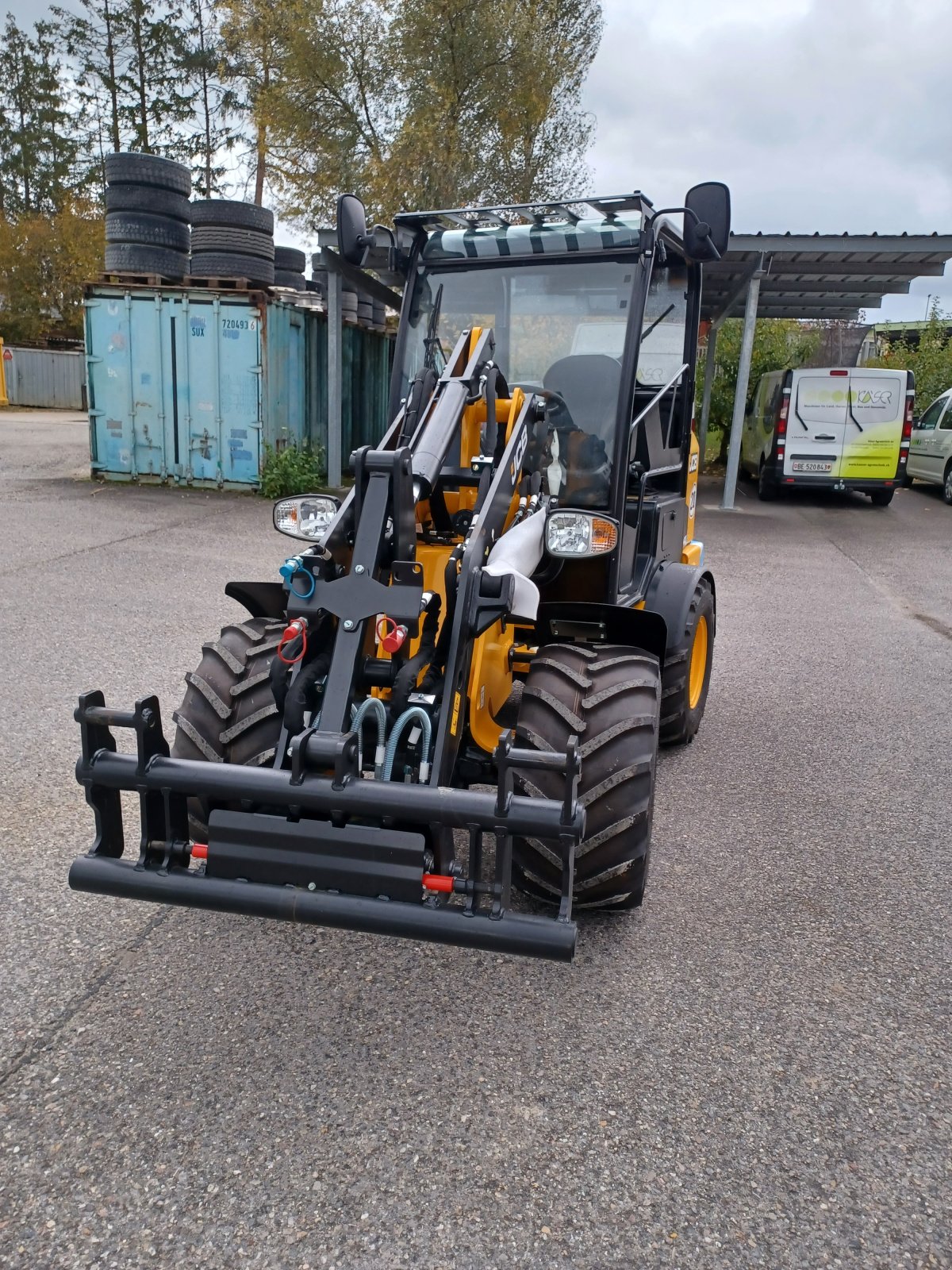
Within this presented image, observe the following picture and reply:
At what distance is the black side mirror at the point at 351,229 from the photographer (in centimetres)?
413

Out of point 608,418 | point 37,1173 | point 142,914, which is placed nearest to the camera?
point 37,1173

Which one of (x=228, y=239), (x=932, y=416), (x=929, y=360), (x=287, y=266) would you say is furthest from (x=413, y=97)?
(x=929, y=360)

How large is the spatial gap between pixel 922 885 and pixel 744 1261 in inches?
80.2

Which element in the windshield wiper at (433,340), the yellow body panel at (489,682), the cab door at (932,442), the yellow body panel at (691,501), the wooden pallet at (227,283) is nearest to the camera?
the yellow body panel at (489,682)

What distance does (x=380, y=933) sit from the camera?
92.7 inches

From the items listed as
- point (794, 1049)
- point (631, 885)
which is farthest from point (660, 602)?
point (794, 1049)

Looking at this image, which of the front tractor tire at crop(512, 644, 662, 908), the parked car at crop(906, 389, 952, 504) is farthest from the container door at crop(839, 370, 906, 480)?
the front tractor tire at crop(512, 644, 662, 908)

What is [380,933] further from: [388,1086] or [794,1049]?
[794,1049]

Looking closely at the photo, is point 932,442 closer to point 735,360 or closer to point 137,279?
point 735,360

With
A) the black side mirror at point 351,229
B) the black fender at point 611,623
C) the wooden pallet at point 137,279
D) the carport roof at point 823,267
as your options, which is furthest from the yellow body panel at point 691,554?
the wooden pallet at point 137,279

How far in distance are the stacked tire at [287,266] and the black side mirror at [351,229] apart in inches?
483

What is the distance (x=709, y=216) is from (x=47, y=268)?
38.7 meters

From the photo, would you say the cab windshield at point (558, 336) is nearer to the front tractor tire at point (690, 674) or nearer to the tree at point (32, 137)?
the front tractor tire at point (690, 674)

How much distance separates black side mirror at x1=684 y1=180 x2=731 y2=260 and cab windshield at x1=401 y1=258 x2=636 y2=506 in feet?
1.00
